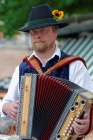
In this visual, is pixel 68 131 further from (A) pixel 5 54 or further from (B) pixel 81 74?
(A) pixel 5 54

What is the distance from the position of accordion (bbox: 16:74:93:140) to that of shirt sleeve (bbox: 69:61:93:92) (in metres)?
0.28

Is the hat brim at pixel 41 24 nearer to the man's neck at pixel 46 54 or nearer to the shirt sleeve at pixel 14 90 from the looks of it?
the man's neck at pixel 46 54

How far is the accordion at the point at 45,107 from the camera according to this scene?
6501 mm

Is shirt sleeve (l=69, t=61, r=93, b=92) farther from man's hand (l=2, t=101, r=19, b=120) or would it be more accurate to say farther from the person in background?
man's hand (l=2, t=101, r=19, b=120)

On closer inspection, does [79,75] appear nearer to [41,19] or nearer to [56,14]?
[41,19]

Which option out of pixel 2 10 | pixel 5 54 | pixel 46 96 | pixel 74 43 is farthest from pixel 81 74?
Result: pixel 5 54

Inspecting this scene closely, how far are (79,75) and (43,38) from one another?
17.0 inches

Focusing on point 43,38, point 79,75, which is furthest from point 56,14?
point 79,75

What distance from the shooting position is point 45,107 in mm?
6605

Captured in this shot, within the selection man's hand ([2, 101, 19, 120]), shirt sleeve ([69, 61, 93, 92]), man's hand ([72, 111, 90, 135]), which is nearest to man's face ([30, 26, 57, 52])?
shirt sleeve ([69, 61, 93, 92])

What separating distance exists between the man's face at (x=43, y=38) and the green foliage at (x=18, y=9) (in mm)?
6394

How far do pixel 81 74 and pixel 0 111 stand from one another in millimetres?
804

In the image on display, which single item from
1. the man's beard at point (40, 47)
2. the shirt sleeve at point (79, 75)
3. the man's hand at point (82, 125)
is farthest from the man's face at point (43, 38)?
the man's hand at point (82, 125)

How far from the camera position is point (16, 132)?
668 cm
